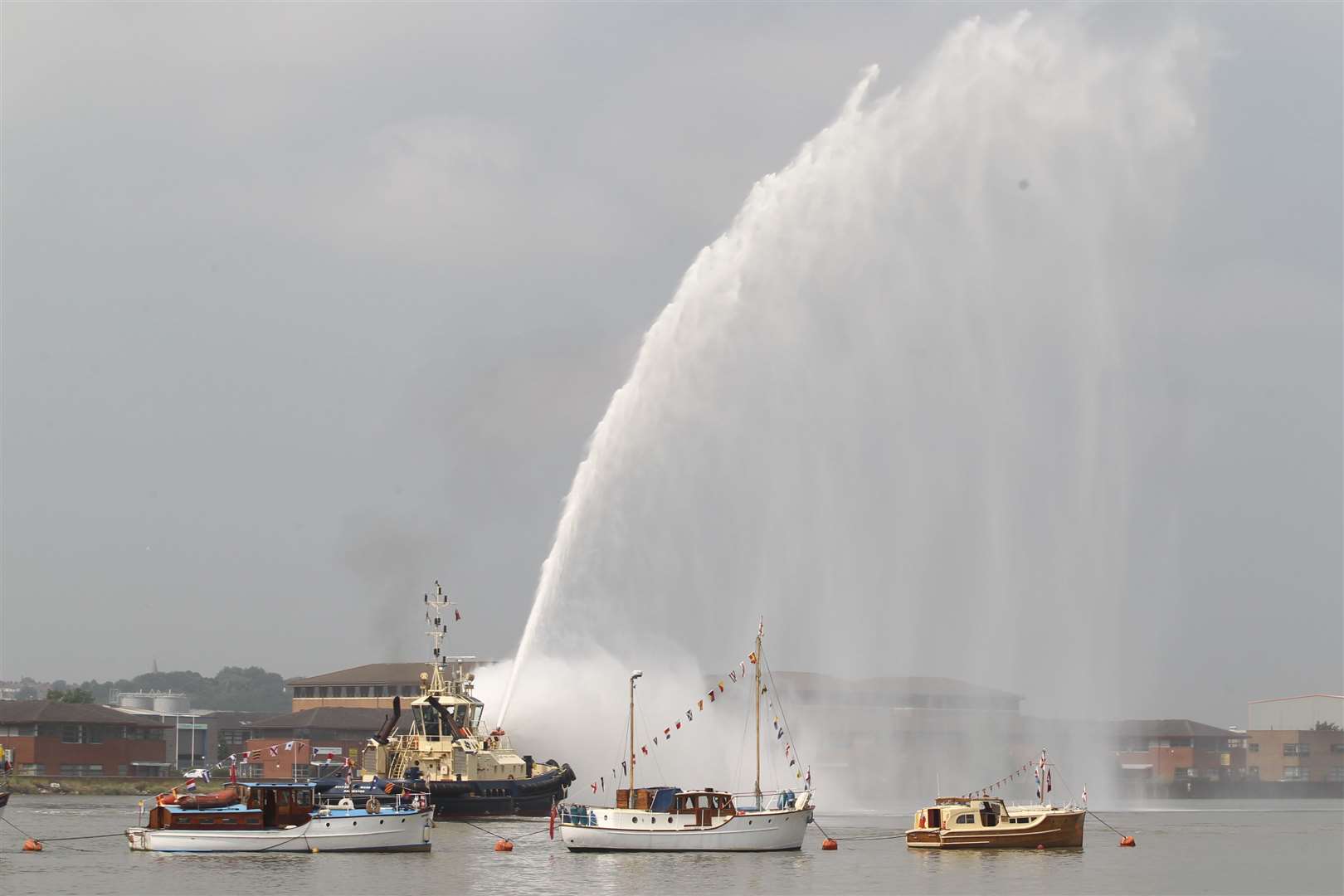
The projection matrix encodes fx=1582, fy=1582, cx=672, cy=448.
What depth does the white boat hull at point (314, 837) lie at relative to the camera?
163ft

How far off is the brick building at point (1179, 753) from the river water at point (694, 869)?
8254 centimetres

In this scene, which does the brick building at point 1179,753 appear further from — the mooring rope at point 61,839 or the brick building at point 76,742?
the mooring rope at point 61,839

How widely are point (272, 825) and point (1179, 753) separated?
373 feet

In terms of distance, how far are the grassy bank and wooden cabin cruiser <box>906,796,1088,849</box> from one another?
65.4 meters

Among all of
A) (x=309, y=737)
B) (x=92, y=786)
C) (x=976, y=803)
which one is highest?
(x=976, y=803)

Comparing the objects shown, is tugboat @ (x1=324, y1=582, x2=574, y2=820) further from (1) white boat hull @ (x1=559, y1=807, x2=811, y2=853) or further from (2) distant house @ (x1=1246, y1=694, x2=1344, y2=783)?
(2) distant house @ (x1=1246, y1=694, x2=1344, y2=783)

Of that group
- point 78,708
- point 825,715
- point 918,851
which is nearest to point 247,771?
point 78,708

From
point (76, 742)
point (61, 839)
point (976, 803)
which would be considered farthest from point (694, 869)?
point (76, 742)

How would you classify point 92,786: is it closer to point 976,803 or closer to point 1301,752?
point 976,803

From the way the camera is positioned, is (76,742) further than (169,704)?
No

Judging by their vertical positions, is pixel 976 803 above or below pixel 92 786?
above

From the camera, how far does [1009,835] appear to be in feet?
178

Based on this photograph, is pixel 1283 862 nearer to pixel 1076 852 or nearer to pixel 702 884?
pixel 1076 852

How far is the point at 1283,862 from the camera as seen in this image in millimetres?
53844
